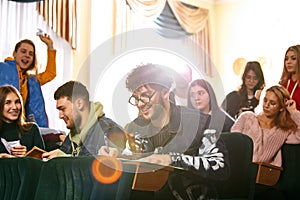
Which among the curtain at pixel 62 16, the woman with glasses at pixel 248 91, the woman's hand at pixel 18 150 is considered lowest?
the woman's hand at pixel 18 150

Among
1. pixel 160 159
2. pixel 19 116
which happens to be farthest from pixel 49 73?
pixel 160 159

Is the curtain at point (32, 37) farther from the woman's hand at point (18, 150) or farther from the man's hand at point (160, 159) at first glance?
the man's hand at point (160, 159)

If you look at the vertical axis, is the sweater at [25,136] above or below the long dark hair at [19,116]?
below

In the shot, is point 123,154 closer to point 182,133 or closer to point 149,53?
point 182,133

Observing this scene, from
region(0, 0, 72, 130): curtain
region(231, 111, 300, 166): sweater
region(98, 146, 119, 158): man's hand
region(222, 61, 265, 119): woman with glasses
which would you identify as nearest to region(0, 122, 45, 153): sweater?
region(98, 146, 119, 158): man's hand

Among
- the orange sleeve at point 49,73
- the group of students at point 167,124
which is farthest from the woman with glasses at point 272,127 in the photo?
the orange sleeve at point 49,73

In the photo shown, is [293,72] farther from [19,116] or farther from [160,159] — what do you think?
[160,159]

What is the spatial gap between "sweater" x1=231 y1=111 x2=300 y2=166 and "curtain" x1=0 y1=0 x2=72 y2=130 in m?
2.25

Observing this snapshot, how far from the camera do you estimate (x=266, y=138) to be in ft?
10.5

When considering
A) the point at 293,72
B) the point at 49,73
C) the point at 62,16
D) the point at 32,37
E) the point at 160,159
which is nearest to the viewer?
the point at 160,159

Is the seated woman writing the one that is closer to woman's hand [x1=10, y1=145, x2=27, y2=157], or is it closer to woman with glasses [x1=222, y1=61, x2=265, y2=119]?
woman's hand [x1=10, y1=145, x2=27, y2=157]

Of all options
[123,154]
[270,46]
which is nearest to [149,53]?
[270,46]

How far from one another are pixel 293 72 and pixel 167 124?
222 centimetres

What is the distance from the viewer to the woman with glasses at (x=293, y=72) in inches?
160
